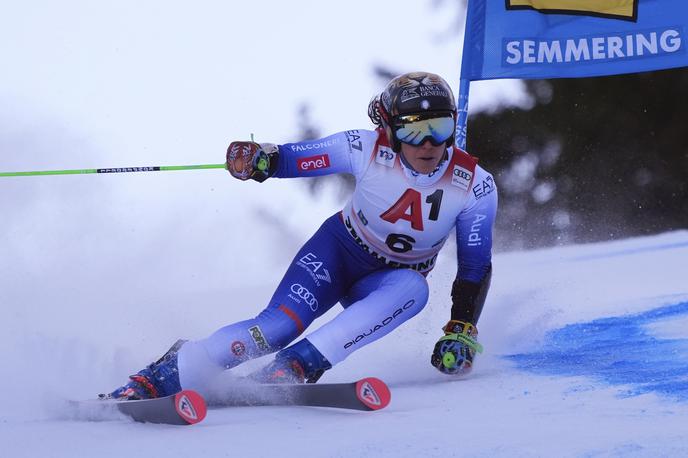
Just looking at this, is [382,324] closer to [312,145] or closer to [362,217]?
[362,217]

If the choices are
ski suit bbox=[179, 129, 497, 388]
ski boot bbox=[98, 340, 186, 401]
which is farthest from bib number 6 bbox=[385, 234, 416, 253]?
ski boot bbox=[98, 340, 186, 401]

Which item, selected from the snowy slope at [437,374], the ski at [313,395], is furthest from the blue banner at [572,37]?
the ski at [313,395]

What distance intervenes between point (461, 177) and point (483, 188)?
0.38ft

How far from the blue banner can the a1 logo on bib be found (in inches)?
52.9

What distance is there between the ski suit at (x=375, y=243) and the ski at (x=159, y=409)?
0.49m

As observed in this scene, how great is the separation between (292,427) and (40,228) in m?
4.03

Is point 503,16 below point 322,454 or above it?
above

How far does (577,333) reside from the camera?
485 cm

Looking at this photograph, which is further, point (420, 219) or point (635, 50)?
point (635, 50)

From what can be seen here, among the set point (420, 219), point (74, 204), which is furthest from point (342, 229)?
point (74, 204)

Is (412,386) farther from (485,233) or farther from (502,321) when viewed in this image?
(502,321)

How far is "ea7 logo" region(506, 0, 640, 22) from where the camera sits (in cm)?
525

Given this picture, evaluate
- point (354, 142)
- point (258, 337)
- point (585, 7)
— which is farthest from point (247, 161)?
point (585, 7)

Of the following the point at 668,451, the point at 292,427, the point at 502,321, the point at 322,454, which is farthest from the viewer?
the point at 502,321
